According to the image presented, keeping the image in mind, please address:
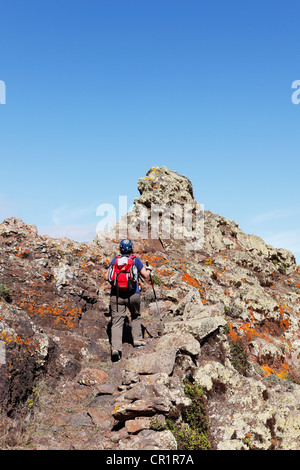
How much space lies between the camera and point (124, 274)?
34.7 feet

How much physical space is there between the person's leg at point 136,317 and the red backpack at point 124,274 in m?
0.39

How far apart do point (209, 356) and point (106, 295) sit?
4979 millimetres

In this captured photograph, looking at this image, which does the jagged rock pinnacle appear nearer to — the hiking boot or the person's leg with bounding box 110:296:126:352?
the person's leg with bounding box 110:296:126:352

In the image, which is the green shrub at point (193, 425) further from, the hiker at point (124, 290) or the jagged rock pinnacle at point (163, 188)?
the jagged rock pinnacle at point (163, 188)

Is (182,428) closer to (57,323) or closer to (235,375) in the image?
(235,375)

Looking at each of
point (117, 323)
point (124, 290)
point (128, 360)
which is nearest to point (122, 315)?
point (117, 323)

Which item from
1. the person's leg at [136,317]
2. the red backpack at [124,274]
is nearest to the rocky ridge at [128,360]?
the person's leg at [136,317]

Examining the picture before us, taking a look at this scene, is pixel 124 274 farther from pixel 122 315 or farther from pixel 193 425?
pixel 193 425

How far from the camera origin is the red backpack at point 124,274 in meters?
10.6

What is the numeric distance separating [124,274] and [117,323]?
1507mm

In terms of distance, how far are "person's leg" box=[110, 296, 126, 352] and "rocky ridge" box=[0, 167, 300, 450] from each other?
470mm

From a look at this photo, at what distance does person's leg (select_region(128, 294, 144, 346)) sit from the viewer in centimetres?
1079

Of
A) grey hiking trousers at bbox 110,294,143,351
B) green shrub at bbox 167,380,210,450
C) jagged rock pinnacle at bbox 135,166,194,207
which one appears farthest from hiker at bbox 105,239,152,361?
jagged rock pinnacle at bbox 135,166,194,207

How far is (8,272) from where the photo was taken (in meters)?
11.6
